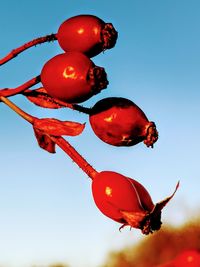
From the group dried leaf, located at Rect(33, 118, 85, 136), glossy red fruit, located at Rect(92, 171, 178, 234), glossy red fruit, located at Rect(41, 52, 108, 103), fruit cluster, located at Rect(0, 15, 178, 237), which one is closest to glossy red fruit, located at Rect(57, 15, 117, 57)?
fruit cluster, located at Rect(0, 15, 178, 237)

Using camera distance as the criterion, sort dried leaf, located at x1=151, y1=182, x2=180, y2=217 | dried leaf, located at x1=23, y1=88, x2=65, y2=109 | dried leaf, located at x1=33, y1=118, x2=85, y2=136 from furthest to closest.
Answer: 1. dried leaf, located at x1=23, y1=88, x2=65, y2=109
2. dried leaf, located at x1=33, y1=118, x2=85, y2=136
3. dried leaf, located at x1=151, y1=182, x2=180, y2=217

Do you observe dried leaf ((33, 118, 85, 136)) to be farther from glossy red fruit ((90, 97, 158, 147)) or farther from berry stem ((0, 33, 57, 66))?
berry stem ((0, 33, 57, 66))

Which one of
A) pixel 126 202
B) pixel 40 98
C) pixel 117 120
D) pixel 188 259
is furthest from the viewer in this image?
pixel 40 98

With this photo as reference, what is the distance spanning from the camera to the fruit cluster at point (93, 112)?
204 centimetres

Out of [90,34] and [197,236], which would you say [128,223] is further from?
[197,236]

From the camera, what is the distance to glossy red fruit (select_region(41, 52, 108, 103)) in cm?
204

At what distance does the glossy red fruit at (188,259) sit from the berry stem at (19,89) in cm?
90

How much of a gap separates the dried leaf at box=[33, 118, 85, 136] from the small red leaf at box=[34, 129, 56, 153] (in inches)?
1.2

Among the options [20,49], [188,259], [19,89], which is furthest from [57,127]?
[188,259]

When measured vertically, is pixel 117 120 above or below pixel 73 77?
below

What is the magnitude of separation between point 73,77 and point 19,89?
0.83ft

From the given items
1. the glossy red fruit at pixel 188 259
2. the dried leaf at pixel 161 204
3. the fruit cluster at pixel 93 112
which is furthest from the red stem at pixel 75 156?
the glossy red fruit at pixel 188 259

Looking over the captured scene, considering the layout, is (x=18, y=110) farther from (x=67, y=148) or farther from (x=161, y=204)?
(x=161, y=204)

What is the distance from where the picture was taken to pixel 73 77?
205 centimetres
